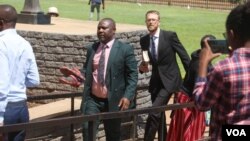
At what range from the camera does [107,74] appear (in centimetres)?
667

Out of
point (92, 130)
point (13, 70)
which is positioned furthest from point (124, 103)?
point (13, 70)

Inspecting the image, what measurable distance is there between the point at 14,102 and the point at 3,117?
0.75ft

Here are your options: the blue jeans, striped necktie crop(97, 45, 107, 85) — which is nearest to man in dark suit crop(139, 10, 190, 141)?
striped necktie crop(97, 45, 107, 85)

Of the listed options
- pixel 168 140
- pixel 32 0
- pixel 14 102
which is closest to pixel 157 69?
pixel 168 140

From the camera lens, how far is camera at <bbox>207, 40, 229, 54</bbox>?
3.43 meters

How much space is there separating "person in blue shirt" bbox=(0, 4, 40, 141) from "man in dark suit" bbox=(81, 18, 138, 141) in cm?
128

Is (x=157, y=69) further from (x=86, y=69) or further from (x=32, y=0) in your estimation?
(x=32, y=0)

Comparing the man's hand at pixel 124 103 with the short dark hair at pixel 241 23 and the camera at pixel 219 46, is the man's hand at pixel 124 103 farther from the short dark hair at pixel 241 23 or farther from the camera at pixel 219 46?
the short dark hair at pixel 241 23

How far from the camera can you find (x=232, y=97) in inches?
122

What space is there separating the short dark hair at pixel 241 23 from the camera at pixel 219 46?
266mm

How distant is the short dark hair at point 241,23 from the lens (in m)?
3.14

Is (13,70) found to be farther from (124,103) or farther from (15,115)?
(124,103)

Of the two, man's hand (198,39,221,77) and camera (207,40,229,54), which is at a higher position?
camera (207,40,229,54)

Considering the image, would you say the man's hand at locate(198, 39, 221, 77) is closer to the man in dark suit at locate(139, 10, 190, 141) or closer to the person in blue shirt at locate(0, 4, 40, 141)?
the person in blue shirt at locate(0, 4, 40, 141)
